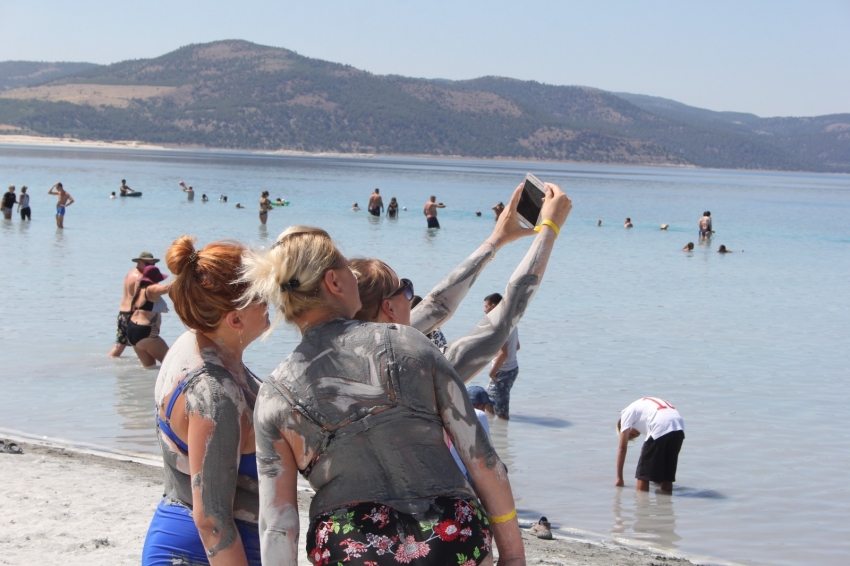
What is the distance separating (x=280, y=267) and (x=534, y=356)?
10.1 meters

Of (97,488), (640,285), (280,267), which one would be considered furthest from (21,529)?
(640,285)

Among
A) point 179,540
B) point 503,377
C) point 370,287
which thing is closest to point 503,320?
point 370,287

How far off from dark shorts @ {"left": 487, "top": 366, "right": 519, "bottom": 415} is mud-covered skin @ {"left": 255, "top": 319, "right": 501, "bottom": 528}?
6.70m

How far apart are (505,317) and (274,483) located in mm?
869

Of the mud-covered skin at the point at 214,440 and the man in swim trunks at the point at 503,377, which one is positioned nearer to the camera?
the mud-covered skin at the point at 214,440

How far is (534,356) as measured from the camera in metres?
12.1

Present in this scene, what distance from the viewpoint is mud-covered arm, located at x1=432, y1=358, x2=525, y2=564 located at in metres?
2.10

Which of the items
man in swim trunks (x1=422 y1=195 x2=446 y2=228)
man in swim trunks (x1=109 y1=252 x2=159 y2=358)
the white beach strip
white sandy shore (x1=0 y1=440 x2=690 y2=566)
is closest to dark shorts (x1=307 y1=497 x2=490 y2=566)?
white sandy shore (x1=0 y1=440 x2=690 y2=566)

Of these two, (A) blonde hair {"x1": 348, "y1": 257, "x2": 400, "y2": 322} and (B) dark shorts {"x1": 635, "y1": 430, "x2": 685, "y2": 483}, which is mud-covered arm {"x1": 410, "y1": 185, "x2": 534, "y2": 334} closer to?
(A) blonde hair {"x1": 348, "y1": 257, "x2": 400, "y2": 322}

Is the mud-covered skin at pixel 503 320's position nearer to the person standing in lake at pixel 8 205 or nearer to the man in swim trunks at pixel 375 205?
the person standing in lake at pixel 8 205

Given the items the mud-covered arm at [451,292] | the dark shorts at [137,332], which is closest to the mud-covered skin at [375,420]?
the mud-covered arm at [451,292]

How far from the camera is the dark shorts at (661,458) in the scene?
695 cm

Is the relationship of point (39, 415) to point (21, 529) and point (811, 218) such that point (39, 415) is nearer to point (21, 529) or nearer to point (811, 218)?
point (21, 529)

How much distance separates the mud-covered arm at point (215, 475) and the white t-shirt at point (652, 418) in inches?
201
